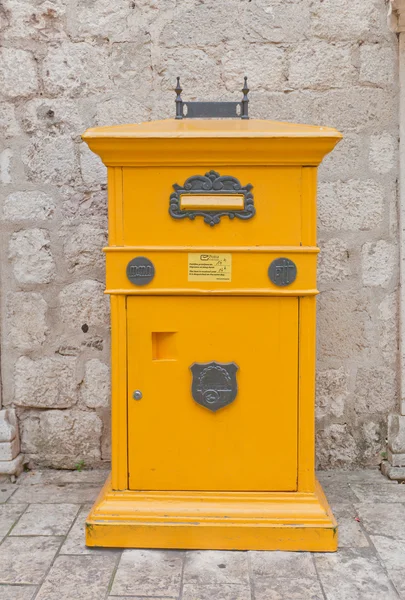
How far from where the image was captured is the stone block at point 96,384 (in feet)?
10.6

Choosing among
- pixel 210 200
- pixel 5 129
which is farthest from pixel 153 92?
pixel 210 200

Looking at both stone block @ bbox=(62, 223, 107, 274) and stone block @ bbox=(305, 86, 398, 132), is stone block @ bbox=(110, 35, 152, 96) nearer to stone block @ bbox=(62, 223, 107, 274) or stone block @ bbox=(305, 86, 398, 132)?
stone block @ bbox=(62, 223, 107, 274)

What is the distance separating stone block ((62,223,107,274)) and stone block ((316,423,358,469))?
5.33 feet

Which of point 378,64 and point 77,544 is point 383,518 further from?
point 378,64

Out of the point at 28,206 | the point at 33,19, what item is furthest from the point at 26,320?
the point at 33,19

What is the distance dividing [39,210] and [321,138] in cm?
170

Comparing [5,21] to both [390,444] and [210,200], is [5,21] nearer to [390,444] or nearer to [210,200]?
[210,200]

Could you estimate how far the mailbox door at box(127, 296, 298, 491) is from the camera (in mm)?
2367

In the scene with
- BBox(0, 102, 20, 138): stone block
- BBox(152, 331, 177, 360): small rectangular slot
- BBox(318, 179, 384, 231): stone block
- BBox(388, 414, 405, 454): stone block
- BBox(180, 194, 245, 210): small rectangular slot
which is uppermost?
BBox(0, 102, 20, 138): stone block

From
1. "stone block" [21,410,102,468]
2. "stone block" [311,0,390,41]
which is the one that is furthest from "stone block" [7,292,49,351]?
"stone block" [311,0,390,41]

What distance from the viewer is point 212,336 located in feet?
7.79

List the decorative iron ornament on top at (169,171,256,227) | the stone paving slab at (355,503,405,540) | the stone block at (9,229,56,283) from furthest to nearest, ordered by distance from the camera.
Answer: the stone block at (9,229,56,283), the stone paving slab at (355,503,405,540), the decorative iron ornament on top at (169,171,256,227)

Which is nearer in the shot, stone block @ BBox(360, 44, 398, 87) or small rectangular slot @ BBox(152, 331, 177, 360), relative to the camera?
small rectangular slot @ BBox(152, 331, 177, 360)

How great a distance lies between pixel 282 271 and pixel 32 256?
5.14 feet
